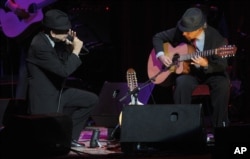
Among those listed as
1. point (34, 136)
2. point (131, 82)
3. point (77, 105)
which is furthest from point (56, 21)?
point (34, 136)

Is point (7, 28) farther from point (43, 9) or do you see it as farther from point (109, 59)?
point (109, 59)

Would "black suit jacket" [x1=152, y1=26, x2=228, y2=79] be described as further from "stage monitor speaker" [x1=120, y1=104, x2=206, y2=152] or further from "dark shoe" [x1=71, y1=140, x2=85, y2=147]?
"dark shoe" [x1=71, y1=140, x2=85, y2=147]

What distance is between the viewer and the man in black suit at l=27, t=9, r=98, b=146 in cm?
535

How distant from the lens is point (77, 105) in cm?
559

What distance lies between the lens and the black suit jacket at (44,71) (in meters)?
5.32

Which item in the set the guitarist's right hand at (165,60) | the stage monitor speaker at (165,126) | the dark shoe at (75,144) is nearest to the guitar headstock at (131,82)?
the guitarist's right hand at (165,60)

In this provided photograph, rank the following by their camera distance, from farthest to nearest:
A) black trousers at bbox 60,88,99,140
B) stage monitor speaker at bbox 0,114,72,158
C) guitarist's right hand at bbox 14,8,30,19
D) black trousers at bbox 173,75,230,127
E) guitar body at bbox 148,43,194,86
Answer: guitarist's right hand at bbox 14,8,30,19 → guitar body at bbox 148,43,194,86 → black trousers at bbox 173,75,230,127 → black trousers at bbox 60,88,99,140 → stage monitor speaker at bbox 0,114,72,158

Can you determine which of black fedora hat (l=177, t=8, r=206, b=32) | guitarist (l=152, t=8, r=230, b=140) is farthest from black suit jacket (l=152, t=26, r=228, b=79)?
black fedora hat (l=177, t=8, r=206, b=32)

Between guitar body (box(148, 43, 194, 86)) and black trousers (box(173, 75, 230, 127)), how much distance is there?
7.1 inches

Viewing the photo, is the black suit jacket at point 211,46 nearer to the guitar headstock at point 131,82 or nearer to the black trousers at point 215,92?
the black trousers at point 215,92

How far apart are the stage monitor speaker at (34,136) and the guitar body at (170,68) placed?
6.43ft

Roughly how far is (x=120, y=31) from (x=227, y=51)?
2.74m

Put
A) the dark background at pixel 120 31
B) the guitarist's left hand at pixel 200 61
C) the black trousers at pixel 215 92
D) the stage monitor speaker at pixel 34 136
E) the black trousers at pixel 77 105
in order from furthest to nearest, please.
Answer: the dark background at pixel 120 31, the guitarist's left hand at pixel 200 61, the black trousers at pixel 215 92, the black trousers at pixel 77 105, the stage monitor speaker at pixel 34 136

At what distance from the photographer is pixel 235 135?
11.6ft
